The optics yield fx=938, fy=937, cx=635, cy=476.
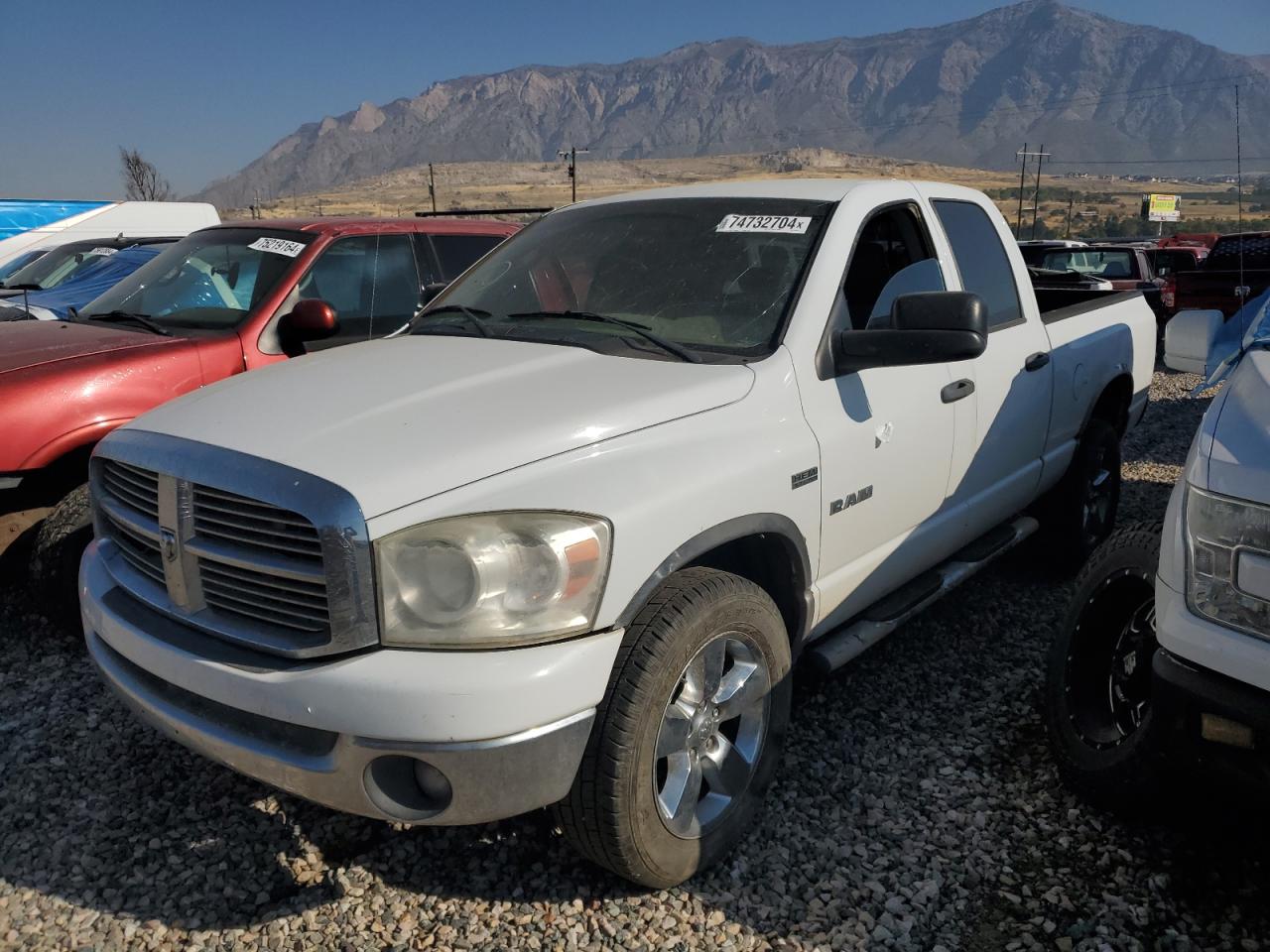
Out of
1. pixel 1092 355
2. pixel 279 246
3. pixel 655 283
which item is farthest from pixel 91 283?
pixel 1092 355

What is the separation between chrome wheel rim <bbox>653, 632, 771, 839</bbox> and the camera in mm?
2512

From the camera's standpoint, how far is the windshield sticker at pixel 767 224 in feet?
10.5

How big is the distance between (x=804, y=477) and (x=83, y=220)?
669 inches

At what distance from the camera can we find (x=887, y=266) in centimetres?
358

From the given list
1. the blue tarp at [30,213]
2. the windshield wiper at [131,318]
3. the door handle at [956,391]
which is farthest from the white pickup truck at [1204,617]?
the blue tarp at [30,213]

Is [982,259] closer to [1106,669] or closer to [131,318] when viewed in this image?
[1106,669]

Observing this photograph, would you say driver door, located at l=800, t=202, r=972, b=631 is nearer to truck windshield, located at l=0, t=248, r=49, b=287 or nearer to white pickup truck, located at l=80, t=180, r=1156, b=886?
white pickup truck, located at l=80, t=180, r=1156, b=886

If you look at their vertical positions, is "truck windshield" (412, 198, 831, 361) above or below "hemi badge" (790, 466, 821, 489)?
above

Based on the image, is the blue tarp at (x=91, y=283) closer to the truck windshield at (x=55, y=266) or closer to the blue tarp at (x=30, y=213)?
the truck windshield at (x=55, y=266)

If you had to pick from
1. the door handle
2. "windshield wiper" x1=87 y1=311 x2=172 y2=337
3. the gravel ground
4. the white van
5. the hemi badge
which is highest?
the white van

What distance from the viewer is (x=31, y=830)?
289 cm

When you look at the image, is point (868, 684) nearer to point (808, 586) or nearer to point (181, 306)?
point (808, 586)

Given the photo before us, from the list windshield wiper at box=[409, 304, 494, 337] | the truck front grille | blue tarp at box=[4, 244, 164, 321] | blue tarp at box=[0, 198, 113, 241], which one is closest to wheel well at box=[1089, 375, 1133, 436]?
windshield wiper at box=[409, 304, 494, 337]

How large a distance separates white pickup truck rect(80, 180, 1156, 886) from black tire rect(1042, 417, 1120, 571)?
48.9 inches
